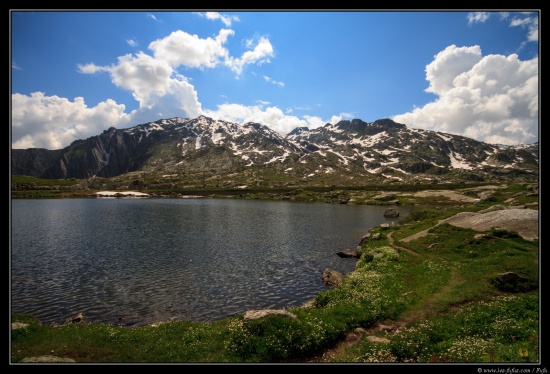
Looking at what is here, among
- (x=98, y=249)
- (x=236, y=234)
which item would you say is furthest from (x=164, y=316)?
(x=236, y=234)

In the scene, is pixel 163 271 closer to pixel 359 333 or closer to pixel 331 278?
pixel 331 278

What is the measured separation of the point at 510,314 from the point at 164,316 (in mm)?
28966

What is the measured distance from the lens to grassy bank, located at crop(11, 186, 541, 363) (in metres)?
16.9

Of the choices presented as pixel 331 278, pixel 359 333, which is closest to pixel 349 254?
pixel 331 278

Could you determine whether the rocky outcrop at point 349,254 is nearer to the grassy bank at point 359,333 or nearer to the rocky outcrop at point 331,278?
the rocky outcrop at point 331,278

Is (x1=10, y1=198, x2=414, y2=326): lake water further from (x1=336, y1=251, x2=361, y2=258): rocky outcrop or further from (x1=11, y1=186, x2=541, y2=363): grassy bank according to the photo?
(x1=11, y1=186, x2=541, y2=363): grassy bank

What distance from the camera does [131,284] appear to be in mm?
37469

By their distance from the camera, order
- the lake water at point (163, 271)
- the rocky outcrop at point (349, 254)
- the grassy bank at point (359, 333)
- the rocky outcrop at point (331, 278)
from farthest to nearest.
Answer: the rocky outcrop at point (349, 254) < the rocky outcrop at point (331, 278) < the lake water at point (163, 271) < the grassy bank at point (359, 333)

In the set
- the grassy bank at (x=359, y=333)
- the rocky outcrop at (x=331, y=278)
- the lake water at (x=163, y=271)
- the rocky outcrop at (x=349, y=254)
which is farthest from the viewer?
the rocky outcrop at (x=349, y=254)

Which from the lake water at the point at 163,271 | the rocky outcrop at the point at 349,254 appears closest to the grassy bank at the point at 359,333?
the lake water at the point at 163,271

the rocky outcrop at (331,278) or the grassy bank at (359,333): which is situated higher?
the grassy bank at (359,333)

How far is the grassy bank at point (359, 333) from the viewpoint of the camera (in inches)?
664

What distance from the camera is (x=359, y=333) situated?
835 inches
